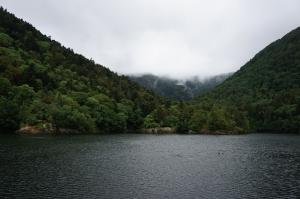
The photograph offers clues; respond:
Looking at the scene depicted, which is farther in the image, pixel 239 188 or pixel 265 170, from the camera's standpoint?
pixel 265 170

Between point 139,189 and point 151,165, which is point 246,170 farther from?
point 139,189

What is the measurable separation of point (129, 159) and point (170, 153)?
945 inches

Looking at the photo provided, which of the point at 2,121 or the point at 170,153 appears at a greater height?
the point at 2,121

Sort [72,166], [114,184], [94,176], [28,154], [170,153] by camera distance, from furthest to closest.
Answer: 1. [170,153]
2. [28,154]
3. [72,166]
4. [94,176]
5. [114,184]

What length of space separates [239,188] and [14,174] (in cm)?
4329

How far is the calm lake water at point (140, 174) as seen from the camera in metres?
67.4

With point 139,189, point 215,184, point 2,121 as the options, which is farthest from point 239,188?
point 2,121

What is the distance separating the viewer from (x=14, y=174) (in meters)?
78.8

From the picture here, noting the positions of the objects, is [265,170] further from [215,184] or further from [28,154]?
[28,154]

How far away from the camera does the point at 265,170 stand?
95.9m

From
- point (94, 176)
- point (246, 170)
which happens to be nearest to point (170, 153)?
point (246, 170)

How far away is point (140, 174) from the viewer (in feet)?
285

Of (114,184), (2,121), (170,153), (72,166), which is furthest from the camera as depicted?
(2,121)

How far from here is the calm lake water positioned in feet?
221
